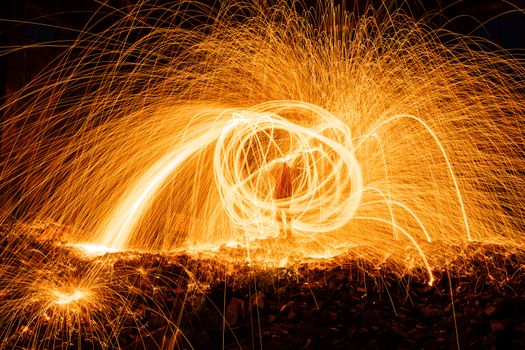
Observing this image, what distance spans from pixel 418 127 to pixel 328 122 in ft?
5.57

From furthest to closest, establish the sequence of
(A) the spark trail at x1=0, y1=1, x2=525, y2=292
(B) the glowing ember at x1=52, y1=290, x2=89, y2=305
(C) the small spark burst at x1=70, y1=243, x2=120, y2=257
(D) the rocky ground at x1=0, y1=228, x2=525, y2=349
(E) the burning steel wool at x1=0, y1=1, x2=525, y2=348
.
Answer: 1. (A) the spark trail at x1=0, y1=1, x2=525, y2=292
2. (E) the burning steel wool at x1=0, y1=1, x2=525, y2=348
3. (C) the small spark burst at x1=70, y1=243, x2=120, y2=257
4. (B) the glowing ember at x1=52, y1=290, x2=89, y2=305
5. (D) the rocky ground at x1=0, y1=228, x2=525, y2=349

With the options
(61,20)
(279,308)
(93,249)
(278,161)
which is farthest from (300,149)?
(61,20)

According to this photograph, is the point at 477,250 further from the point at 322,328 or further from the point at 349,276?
the point at 322,328

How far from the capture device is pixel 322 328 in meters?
3.82

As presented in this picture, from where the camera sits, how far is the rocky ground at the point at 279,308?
12.1ft

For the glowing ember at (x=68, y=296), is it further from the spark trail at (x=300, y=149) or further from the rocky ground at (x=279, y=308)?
the spark trail at (x=300, y=149)

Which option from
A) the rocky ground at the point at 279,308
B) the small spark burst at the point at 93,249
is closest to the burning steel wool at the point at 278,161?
the small spark burst at the point at 93,249

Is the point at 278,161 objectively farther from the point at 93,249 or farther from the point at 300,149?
the point at 93,249

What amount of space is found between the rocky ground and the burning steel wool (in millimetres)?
311

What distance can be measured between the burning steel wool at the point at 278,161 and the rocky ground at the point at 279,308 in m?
0.31

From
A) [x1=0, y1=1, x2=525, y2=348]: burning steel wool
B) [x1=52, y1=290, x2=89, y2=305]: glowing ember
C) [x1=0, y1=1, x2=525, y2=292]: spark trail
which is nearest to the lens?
[x1=52, y1=290, x2=89, y2=305]: glowing ember

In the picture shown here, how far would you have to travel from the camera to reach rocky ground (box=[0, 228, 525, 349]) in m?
3.68

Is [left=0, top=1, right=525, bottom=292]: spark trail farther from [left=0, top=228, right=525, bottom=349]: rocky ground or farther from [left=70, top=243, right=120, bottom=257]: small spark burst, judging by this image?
[left=0, top=228, right=525, bottom=349]: rocky ground

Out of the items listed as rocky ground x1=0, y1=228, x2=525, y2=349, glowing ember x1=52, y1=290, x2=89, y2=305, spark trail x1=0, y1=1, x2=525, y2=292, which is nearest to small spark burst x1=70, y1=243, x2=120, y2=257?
spark trail x1=0, y1=1, x2=525, y2=292
